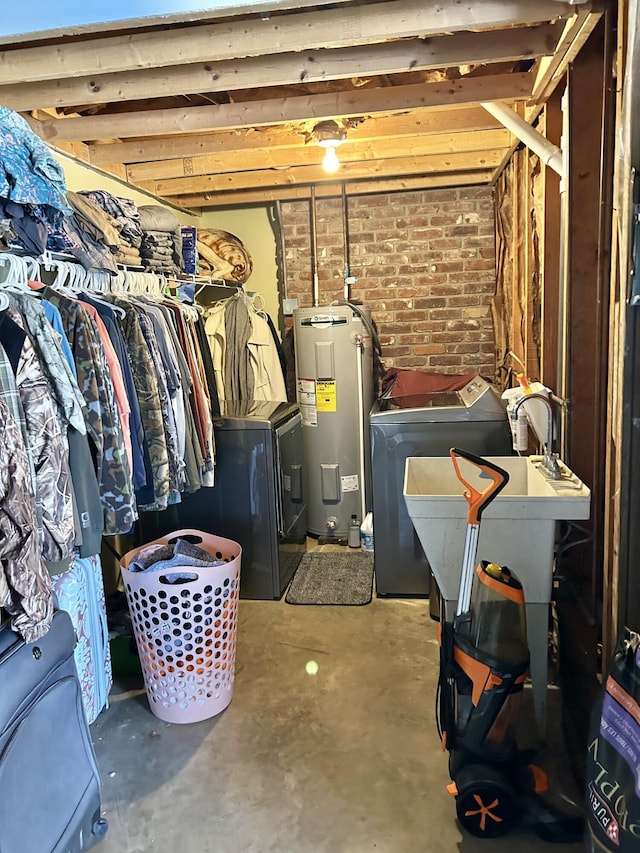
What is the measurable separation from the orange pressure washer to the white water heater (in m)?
2.18

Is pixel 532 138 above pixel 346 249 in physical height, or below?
above

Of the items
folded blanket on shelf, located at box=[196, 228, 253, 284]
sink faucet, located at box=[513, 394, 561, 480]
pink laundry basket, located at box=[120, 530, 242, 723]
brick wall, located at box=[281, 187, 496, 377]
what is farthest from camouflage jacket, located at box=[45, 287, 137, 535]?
brick wall, located at box=[281, 187, 496, 377]

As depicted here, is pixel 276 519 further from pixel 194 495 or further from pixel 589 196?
pixel 589 196

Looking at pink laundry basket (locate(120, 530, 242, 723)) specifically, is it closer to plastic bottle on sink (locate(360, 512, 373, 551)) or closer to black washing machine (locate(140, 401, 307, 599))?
black washing machine (locate(140, 401, 307, 599))

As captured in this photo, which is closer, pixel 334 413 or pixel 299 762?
pixel 299 762

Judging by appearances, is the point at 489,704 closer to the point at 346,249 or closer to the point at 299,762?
the point at 299,762

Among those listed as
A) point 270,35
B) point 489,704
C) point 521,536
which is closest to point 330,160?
point 270,35

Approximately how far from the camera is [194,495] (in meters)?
3.09

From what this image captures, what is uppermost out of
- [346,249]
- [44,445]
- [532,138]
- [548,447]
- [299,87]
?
[299,87]

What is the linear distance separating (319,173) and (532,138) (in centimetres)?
188

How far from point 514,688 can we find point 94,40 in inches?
94.0

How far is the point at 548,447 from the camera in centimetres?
205

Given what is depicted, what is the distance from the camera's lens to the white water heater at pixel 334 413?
381 cm

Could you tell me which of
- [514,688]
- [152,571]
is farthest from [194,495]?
[514,688]
